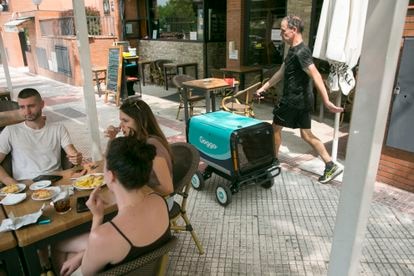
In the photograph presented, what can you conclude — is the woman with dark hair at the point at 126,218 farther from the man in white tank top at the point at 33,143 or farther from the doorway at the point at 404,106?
the doorway at the point at 404,106

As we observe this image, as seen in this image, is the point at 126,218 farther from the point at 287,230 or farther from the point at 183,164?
the point at 287,230

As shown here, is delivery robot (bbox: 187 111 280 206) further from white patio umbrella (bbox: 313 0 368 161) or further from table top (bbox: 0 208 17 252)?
table top (bbox: 0 208 17 252)

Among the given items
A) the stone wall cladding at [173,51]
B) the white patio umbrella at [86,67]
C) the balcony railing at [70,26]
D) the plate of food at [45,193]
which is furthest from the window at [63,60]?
the plate of food at [45,193]

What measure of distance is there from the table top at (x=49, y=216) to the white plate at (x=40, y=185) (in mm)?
29

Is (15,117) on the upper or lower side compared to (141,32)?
lower

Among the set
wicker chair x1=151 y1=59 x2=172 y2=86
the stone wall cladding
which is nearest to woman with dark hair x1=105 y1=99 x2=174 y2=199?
the stone wall cladding

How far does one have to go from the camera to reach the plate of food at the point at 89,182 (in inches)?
85.7

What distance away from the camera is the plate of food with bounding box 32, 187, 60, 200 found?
2.04 meters

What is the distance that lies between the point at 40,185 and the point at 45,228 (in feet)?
1.84

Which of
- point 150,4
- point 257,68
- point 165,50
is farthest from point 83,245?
point 150,4

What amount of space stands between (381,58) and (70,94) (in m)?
9.89

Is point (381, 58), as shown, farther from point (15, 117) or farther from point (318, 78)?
point (15, 117)

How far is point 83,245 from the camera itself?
6.72 ft

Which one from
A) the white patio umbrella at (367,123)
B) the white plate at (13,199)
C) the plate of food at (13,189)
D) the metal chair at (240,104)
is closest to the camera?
the white patio umbrella at (367,123)
